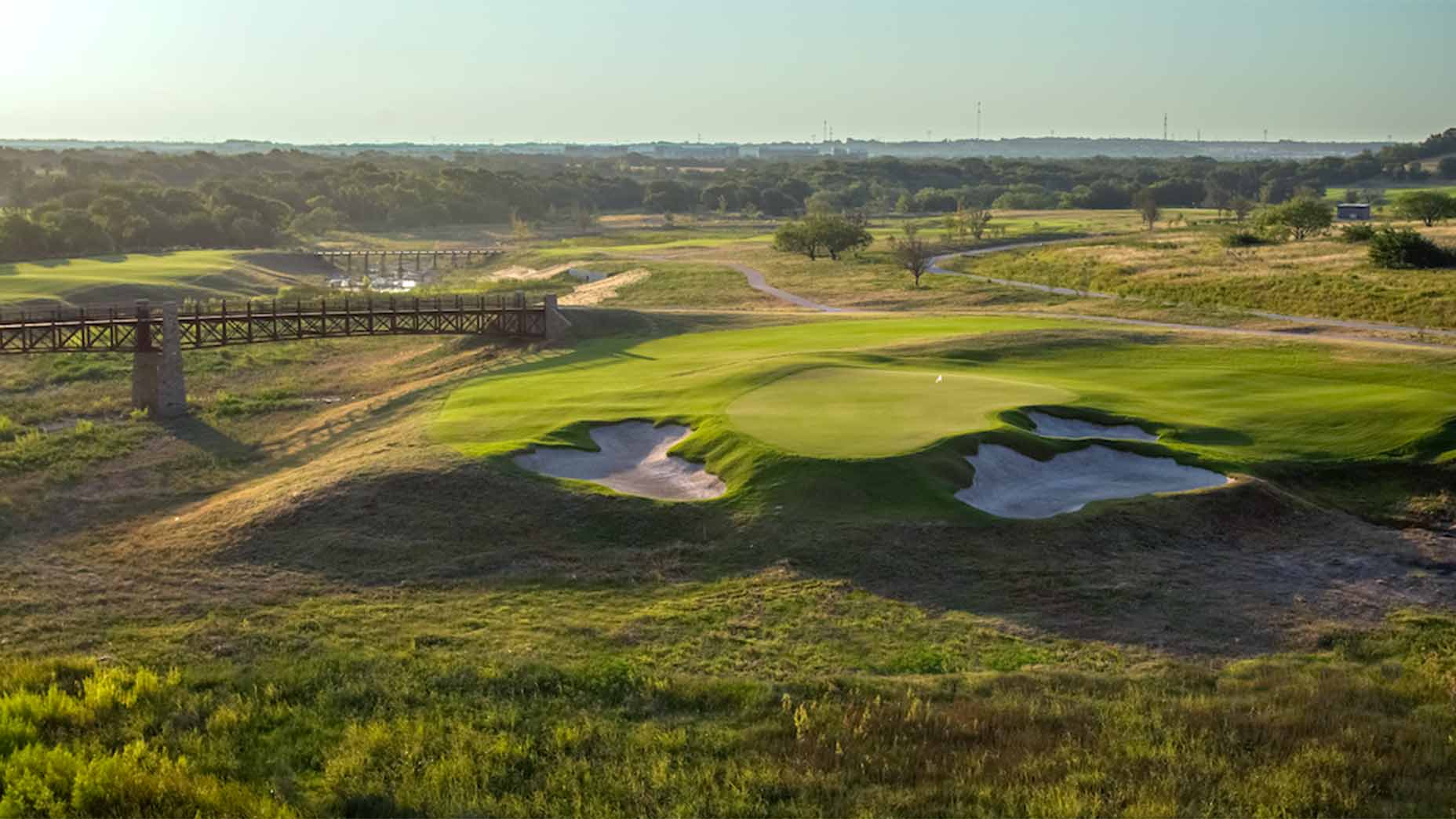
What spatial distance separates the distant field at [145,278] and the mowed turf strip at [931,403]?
40.2m

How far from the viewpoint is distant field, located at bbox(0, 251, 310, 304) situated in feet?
257

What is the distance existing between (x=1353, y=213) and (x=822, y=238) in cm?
6337

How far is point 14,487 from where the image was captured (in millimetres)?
36719

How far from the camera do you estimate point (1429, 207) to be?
353 feet

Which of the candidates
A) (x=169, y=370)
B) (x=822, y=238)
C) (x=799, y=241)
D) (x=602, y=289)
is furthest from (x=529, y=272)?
(x=169, y=370)

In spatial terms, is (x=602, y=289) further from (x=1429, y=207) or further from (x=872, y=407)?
(x=1429, y=207)

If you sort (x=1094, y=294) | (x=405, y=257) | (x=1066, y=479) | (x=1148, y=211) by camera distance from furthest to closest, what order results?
1. (x=1148, y=211)
2. (x=405, y=257)
3. (x=1094, y=294)
4. (x=1066, y=479)

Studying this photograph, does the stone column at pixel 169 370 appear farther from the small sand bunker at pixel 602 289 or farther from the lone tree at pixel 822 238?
the lone tree at pixel 822 238

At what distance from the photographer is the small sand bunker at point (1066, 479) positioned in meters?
30.4

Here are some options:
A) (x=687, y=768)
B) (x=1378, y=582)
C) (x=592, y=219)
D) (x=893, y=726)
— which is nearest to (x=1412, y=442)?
(x=1378, y=582)

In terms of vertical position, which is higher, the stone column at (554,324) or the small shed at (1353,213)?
the small shed at (1353,213)

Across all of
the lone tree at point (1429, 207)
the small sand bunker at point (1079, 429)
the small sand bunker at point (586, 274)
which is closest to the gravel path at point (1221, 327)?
the small sand bunker at point (586, 274)

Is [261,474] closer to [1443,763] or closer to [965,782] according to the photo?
[965,782]

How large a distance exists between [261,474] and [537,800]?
85.8 ft
